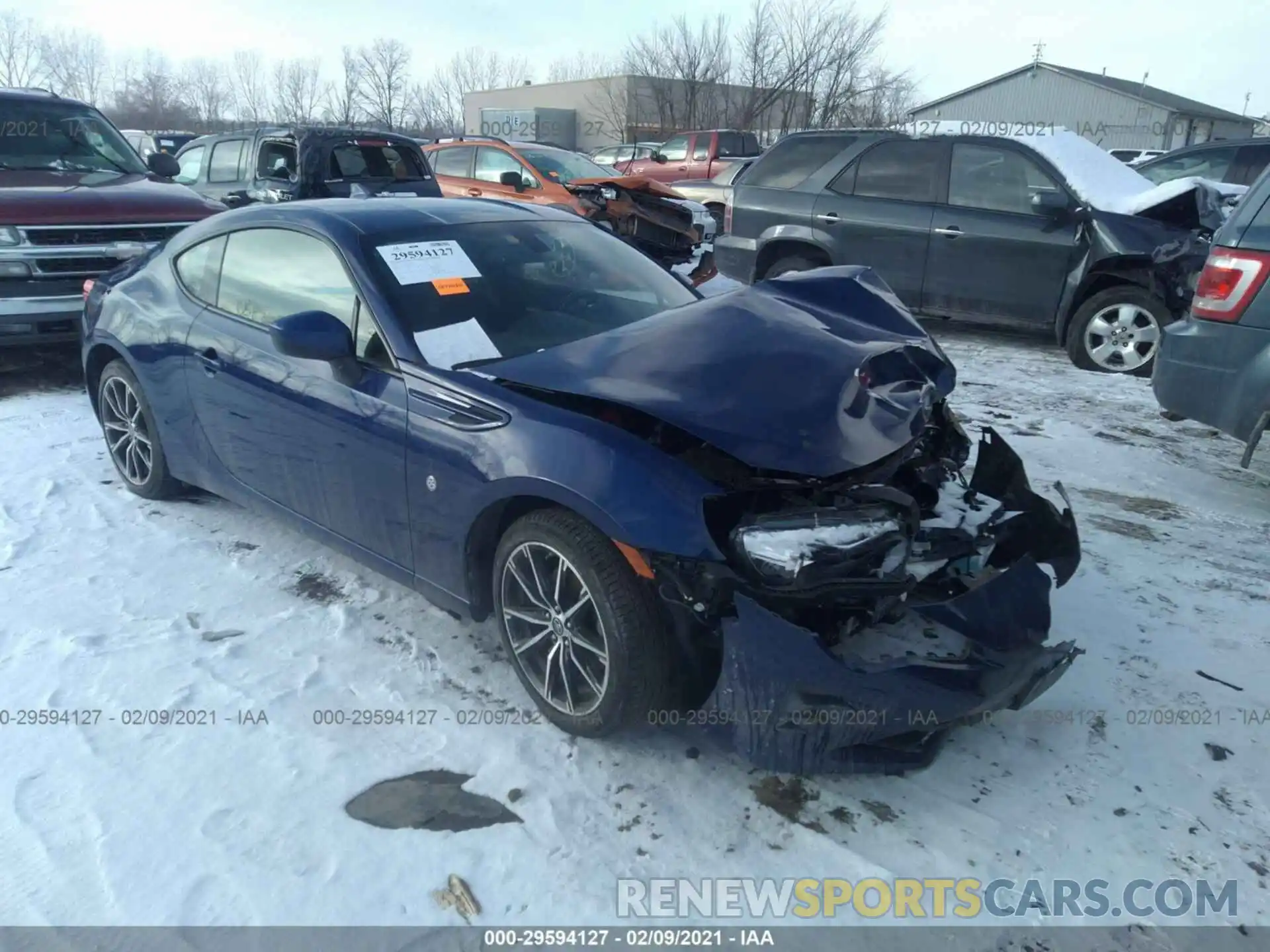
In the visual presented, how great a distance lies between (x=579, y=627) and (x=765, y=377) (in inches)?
36.5

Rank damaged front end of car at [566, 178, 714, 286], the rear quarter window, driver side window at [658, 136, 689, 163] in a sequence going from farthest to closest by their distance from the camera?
driver side window at [658, 136, 689, 163] → damaged front end of car at [566, 178, 714, 286] → the rear quarter window

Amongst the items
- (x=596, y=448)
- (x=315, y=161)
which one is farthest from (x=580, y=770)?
(x=315, y=161)

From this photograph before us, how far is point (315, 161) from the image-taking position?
373 inches

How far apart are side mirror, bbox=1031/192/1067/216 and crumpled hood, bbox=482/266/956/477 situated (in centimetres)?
467

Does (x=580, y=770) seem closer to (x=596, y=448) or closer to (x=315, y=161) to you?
(x=596, y=448)

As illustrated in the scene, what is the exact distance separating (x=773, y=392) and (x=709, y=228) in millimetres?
9111

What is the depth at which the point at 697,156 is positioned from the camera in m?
18.0

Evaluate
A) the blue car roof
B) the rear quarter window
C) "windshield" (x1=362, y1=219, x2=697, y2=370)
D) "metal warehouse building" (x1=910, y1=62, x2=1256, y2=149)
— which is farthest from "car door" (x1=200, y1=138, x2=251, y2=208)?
"metal warehouse building" (x1=910, y1=62, x2=1256, y2=149)

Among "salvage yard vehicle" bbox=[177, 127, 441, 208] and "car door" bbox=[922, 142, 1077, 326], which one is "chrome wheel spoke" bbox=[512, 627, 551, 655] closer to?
"car door" bbox=[922, 142, 1077, 326]

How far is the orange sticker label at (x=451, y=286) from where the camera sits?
3207mm

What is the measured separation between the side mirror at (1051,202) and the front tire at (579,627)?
597 centimetres

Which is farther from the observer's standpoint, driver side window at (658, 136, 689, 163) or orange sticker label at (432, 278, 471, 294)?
driver side window at (658, 136, 689, 163)

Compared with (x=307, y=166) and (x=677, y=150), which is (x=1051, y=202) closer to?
(x=307, y=166)

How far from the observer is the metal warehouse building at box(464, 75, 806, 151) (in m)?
36.0
